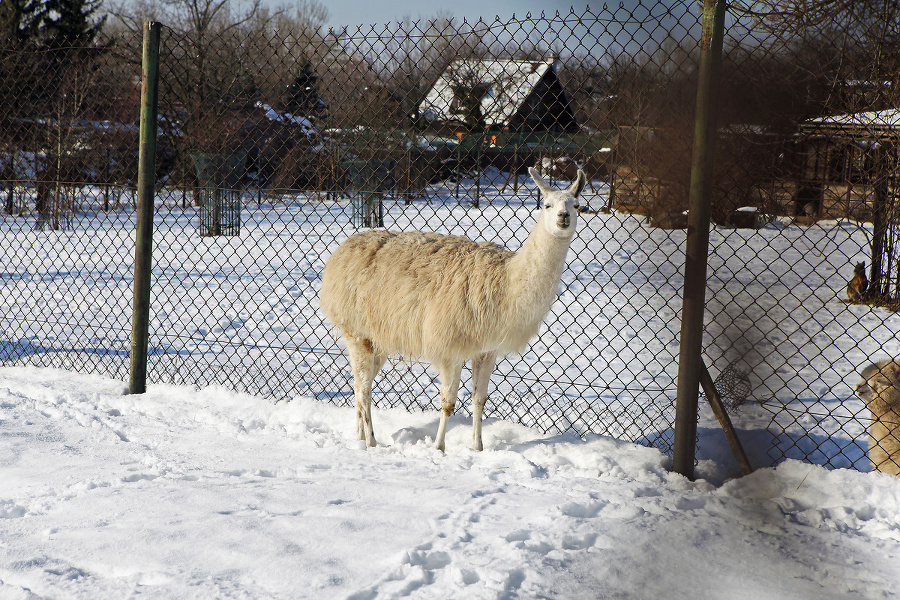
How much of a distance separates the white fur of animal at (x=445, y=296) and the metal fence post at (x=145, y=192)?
4.16ft

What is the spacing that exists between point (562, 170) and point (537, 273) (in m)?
0.95

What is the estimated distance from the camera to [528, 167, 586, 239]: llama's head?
351 cm

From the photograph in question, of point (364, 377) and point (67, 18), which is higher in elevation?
point (67, 18)

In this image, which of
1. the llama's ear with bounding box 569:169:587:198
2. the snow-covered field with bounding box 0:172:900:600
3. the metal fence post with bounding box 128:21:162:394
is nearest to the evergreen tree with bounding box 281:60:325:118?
the metal fence post with bounding box 128:21:162:394

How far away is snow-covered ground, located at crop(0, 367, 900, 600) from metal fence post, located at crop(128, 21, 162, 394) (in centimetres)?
43

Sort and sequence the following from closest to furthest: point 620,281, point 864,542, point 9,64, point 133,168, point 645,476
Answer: point 864,542 → point 645,476 → point 9,64 → point 133,168 → point 620,281

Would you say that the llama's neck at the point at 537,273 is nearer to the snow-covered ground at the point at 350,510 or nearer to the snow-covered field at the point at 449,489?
A: the snow-covered field at the point at 449,489

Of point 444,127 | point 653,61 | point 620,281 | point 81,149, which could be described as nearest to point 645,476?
point 444,127

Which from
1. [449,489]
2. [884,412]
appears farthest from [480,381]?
[884,412]

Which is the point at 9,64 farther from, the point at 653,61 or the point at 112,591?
the point at 653,61

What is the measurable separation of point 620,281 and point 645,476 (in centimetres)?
594

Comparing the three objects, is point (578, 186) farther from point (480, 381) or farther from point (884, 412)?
point (884, 412)

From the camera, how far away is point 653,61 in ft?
2.98

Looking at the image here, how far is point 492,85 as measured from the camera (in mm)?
2959
